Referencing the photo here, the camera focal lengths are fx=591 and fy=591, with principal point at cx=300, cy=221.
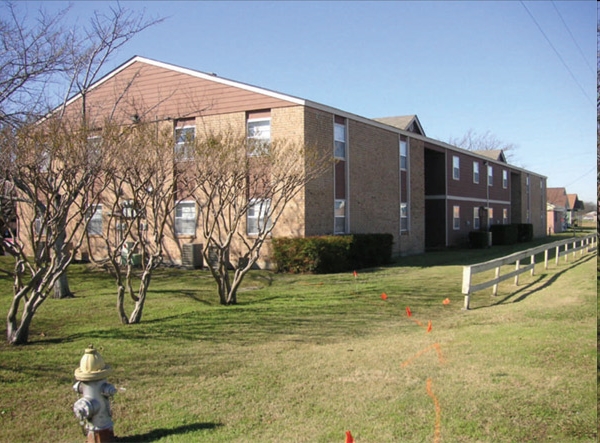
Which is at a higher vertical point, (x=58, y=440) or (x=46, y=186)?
(x=46, y=186)

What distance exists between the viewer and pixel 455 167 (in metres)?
33.2

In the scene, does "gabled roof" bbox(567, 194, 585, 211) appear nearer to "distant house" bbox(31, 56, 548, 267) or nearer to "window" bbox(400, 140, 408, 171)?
"distant house" bbox(31, 56, 548, 267)

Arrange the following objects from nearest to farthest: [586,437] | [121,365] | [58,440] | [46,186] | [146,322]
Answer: [586,437] → [58,440] → [121,365] → [46,186] → [146,322]

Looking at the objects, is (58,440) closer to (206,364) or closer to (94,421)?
(94,421)

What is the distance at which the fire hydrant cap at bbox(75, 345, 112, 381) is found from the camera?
4.84 m

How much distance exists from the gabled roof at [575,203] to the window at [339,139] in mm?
73730

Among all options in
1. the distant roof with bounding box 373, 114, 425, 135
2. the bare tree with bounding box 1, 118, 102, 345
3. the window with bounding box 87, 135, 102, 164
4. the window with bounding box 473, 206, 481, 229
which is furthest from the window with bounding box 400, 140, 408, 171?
the bare tree with bounding box 1, 118, 102, 345

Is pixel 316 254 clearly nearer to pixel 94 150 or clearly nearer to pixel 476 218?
pixel 94 150

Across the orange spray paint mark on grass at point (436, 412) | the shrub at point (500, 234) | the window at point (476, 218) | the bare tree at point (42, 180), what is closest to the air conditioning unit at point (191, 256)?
the bare tree at point (42, 180)

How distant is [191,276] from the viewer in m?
17.9

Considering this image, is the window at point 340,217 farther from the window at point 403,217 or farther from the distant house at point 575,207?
the distant house at point 575,207

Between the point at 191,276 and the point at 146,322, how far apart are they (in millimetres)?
7825

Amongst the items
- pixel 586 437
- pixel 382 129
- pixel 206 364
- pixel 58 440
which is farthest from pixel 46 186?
pixel 382 129

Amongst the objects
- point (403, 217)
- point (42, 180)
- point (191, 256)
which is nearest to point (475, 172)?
point (403, 217)
